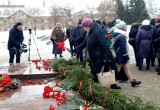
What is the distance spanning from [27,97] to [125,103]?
151cm

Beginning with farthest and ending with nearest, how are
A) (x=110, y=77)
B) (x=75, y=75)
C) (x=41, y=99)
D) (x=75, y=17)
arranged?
1. (x=75, y=17)
2. (x=110, y=77)
3. (x=75, y=75)
4. (x=41, y=99)

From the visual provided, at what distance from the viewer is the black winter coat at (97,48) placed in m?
5.61

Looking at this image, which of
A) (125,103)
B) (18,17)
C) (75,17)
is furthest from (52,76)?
(18,17)

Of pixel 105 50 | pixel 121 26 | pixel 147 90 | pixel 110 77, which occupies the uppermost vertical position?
pixel 121 26

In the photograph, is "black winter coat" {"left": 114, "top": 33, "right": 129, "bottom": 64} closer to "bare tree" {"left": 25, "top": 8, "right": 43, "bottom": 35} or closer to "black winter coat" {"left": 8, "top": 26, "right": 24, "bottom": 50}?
"black winter coat" {"left": 8, "top": 26, "right": 24, "bottom": 50}

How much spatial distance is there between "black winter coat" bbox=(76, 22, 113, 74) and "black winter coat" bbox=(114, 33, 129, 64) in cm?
97

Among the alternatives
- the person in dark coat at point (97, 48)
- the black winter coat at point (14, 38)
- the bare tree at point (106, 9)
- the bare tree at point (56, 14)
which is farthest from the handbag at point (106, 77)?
the bare tree at point (56, 14)

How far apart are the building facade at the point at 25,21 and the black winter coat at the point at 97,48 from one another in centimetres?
5191

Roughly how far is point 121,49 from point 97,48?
3.42ft

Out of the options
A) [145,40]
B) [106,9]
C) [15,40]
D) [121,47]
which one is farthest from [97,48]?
[106,9]

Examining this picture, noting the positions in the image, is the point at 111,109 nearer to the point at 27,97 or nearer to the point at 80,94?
the point at 80,94

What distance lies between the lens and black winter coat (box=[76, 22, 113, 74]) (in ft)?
18.4

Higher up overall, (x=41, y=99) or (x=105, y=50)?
(x=105, y=50)

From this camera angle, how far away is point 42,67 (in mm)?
7375
